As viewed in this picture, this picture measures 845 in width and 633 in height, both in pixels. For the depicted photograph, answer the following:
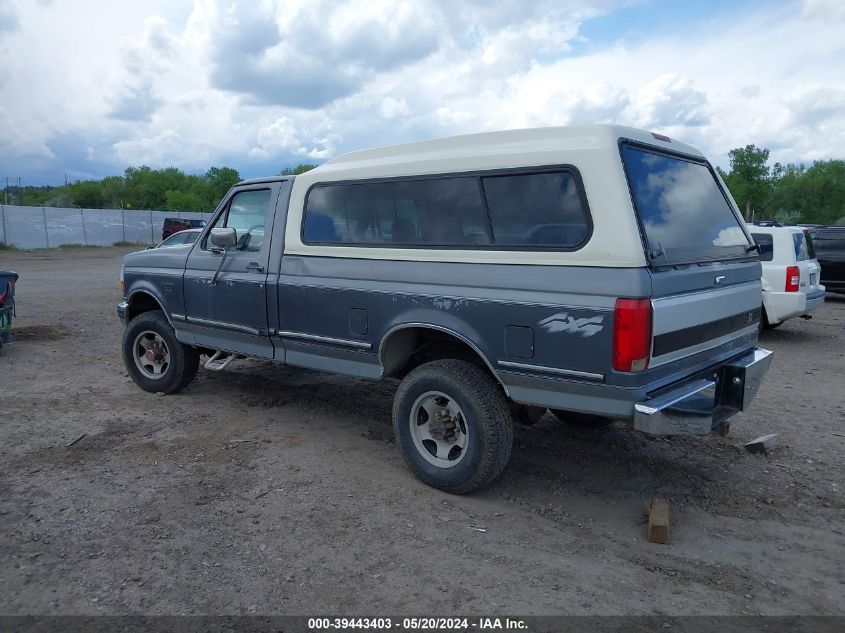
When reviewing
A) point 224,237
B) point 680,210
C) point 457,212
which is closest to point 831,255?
point 680,210

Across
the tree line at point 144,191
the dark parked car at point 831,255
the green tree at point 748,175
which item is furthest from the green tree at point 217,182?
the dark parked car at point 831,255

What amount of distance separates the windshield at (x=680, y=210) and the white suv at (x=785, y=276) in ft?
17.7

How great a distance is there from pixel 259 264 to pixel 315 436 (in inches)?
59.4

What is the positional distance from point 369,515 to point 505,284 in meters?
1.65

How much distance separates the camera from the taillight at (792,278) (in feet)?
30.1

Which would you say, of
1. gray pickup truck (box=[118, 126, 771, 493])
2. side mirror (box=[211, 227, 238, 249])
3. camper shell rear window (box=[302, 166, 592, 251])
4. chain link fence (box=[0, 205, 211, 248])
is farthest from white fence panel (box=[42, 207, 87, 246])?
camper shell rear window (box=[302, 166, 592, 251])

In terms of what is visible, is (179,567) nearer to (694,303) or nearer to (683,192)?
(694,303)

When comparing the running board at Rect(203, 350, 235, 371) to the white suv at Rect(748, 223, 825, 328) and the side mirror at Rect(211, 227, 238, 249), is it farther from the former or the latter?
the white suv at Rect(748, 223, 825, 328)

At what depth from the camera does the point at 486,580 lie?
321 cm

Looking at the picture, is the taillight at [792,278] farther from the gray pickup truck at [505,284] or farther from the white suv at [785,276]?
the gray pickup truck at [505,284]

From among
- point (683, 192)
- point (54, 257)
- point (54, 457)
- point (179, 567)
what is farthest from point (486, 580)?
point (54, 257)

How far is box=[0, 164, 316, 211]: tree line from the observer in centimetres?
7756

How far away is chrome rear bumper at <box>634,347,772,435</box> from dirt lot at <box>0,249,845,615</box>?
687 millimetres

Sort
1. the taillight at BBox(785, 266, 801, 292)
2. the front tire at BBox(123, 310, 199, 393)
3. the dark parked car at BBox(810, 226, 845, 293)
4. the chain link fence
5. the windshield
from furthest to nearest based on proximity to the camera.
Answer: the chain link fence < the dark parked car at BBox(810, 226, 845, 293) < the taillight at BBox(785, 266, 801, 292) < the front tire at BBox(123, 310, 199, 393) < the windshield
